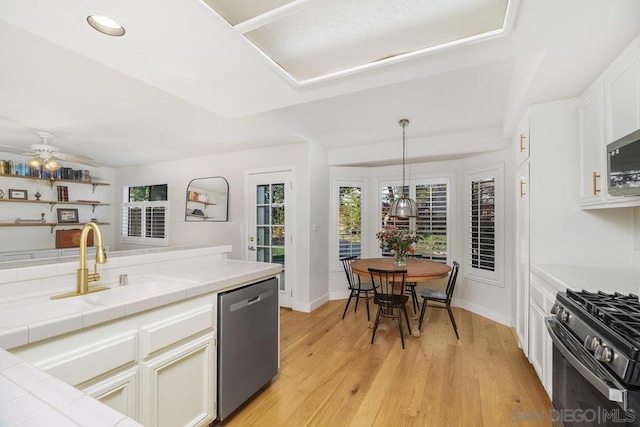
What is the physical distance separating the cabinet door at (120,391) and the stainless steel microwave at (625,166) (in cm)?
250

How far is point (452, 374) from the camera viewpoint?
2307 millimetres

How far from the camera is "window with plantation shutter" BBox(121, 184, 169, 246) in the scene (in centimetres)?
536

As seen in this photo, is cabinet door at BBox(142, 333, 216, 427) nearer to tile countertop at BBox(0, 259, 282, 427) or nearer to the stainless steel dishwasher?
the stainless steel dishwasher

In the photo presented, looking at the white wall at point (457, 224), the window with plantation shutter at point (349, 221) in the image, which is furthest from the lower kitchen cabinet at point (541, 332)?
the window with plantation shutter at point (349, 221)

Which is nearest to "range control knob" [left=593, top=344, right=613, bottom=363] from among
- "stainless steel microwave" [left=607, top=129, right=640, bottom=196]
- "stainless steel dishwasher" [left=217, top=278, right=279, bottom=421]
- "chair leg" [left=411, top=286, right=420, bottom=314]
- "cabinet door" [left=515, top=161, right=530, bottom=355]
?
"stainless steel microwave" [left=607, top=129, right=640, bottom=196]

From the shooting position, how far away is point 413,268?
3.26m

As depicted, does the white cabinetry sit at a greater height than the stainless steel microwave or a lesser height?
lesser

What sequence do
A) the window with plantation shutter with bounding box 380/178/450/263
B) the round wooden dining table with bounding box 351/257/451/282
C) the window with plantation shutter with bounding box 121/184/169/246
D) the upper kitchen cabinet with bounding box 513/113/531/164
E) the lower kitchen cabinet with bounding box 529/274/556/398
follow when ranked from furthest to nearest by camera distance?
the window with plantation shutter with bounding box 121/184/169/246 < the window with plantation shutter with bounding box 380/178/450/263 < the round wooden dining table with bounding box 351/257/451/282 < the upper kitchen cabinet with bounding box 513/113/531/164 < the lower kitchen cabinet with bounding box 529/274/556/398

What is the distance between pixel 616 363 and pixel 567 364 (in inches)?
16.8

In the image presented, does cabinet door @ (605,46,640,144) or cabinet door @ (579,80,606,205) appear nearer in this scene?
cabinet door @ (605,46,640,144)

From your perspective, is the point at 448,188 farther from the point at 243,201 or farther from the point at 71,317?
the point at 71,317

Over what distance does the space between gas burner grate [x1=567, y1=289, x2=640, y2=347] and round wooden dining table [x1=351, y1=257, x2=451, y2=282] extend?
1.53 meters

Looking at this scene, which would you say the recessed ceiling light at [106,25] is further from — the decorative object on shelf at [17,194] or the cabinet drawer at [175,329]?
the decorative object on shelf at [17,194]

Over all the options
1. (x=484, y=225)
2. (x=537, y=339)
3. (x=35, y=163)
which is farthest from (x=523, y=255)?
(x=35, y=163)
